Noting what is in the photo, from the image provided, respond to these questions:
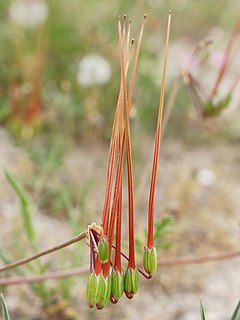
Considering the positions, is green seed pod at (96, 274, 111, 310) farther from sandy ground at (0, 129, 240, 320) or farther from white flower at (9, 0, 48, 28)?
white flower at (9, 0, 48, 28)

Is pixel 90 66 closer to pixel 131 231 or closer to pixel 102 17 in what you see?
pixel 102 17

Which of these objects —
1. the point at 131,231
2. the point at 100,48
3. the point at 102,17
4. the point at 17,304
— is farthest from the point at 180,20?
the point at 131,231

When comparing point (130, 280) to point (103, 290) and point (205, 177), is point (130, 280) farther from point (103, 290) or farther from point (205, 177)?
point (205, 177)

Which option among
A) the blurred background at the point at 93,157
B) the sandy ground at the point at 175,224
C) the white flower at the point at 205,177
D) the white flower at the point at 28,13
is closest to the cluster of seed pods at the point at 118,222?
the blurred background at the point at 93,157

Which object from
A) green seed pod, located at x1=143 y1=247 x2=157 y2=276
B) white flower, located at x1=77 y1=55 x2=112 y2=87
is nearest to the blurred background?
white flower, located at x1=77 y1=55 x2=112 y2=87

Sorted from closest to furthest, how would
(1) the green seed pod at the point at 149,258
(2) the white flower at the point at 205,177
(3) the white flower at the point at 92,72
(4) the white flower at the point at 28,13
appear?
(1) the green seed pod at the point at 149,258 < (2) the white flower at the point at 205,177 < (3) the white flower at the point at 92,72 < (4) the white flower at the point at 28,13

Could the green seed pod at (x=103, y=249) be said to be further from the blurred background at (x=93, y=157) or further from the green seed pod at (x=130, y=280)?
the blurred background at (x=93, y=157)
